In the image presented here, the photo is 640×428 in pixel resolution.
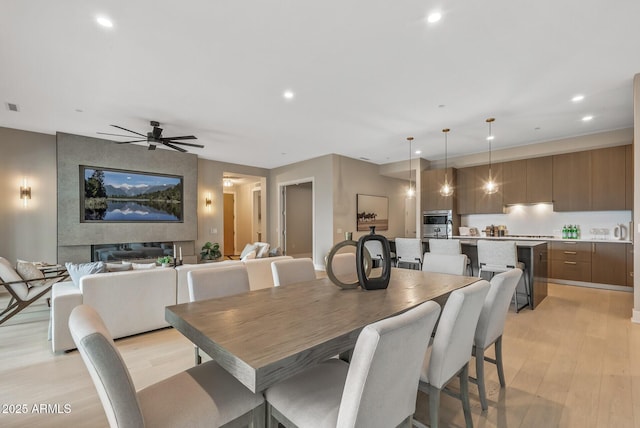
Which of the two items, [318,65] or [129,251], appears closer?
[318,65]

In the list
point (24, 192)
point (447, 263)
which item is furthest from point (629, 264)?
point (24, 192)

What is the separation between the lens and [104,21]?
224 cm

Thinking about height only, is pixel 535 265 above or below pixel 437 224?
below

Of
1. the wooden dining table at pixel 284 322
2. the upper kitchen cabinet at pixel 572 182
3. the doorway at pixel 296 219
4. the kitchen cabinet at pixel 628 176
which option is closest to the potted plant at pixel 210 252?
the doorway at pixel 296 219

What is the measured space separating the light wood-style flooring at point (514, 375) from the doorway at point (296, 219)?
5.29 meters

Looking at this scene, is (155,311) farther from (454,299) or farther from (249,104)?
(454,299)

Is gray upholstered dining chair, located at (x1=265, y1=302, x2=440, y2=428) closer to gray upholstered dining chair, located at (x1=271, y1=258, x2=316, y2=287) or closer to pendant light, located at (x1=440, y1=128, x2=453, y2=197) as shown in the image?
gray upholstered dining chair, located at (x1=271, y1=258, x2=316, y2=287)

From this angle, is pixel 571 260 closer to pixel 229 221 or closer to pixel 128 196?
pixel 128 196

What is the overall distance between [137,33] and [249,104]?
1.56 m

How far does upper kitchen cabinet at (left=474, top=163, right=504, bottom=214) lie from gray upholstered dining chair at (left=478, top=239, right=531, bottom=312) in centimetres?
246

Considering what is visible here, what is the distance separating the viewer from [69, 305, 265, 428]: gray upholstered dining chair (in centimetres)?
90

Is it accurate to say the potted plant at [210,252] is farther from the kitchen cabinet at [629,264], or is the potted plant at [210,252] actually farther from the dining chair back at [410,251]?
the kitchen cabinet at [629,264]

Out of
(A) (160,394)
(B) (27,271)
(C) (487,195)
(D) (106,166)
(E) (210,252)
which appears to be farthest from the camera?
(E) (210,252)

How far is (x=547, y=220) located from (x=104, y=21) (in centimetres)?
751
